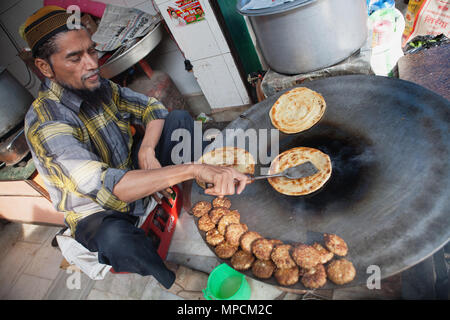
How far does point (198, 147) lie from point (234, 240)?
56.0 inches

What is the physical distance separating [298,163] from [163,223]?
72.7 inches

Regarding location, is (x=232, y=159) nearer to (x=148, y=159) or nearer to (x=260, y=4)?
(x=148, y=159)

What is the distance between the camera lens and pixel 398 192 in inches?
56.5

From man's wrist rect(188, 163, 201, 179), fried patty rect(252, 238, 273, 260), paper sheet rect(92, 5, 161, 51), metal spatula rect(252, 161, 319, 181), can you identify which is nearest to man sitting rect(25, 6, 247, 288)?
man's wrist rect(188, 163, 201, 179)

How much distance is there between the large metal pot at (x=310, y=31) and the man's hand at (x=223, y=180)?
1288 mm

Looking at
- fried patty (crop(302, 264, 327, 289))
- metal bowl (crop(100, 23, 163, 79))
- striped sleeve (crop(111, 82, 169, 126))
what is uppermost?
metal bowl (crop(100, 23, 163, 79))

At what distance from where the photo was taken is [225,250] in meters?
1.67

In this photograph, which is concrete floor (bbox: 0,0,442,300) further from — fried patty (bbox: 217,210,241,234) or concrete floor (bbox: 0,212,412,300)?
fried patty (bbox: 217,210,241,234)

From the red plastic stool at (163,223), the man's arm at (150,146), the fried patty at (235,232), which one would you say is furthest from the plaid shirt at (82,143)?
the fried patty at (235,232)

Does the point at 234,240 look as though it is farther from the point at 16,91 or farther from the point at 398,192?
the point at 16,91

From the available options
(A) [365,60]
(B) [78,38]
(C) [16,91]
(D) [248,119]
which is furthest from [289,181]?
(C) [16,91]

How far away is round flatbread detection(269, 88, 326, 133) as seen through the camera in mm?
2090

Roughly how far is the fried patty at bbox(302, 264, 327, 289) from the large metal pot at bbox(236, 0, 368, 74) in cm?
179

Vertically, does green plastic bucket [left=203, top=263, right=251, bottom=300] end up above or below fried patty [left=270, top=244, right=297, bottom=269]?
below
